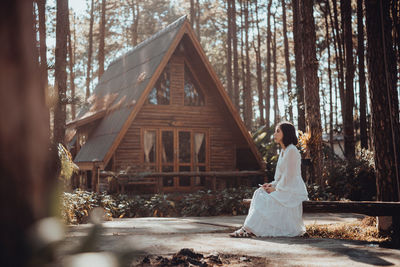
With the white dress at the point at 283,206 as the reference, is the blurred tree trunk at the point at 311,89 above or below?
above

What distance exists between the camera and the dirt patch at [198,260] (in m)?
3.75

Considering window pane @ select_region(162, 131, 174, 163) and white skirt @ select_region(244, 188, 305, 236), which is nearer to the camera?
white skirt @ select_region(244, 188, 305, 236)

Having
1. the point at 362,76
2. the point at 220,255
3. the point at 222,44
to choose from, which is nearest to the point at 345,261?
the point at 220,255

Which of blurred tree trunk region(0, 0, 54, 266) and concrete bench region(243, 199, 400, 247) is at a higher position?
blurred tree trunk region(0, 0, 54, 266)

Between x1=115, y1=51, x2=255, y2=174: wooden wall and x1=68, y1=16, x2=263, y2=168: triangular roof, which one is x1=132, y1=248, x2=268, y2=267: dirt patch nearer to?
x1=68, y1=16, x2=263, y2=168: triangular roof

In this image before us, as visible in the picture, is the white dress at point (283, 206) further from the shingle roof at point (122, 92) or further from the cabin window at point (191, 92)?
the cabin window at point (191, 92)

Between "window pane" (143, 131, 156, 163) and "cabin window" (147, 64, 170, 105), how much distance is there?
127 cm

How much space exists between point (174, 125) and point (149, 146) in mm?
1307

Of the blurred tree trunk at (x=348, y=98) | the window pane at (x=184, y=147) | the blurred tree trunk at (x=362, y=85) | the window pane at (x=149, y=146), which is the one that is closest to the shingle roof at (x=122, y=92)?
the window pane at (x=149, y=146)

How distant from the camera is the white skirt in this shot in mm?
6090

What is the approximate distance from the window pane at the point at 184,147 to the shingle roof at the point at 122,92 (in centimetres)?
269

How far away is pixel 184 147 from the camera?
17.7 meters

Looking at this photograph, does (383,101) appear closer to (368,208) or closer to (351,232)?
(368,208)

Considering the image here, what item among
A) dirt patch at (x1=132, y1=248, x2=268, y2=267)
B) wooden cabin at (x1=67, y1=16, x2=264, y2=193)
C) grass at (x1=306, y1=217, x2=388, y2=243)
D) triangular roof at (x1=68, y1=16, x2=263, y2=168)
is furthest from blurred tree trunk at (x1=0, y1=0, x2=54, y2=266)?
wooden cabin at (x1=67, y1=16, x2=264, y2=193)
